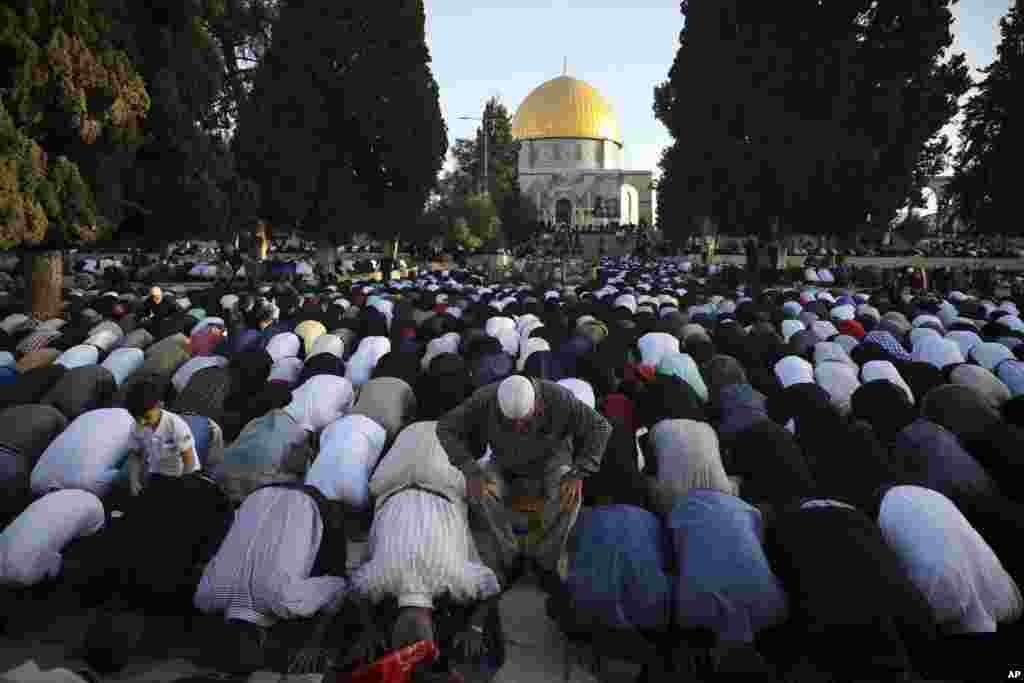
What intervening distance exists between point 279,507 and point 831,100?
18697 millimetres

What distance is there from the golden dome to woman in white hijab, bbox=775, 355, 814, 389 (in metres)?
52.0

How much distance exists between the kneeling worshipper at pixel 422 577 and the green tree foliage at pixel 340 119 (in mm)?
17767

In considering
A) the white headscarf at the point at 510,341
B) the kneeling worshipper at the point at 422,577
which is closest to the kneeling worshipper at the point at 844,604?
the kneeling worshipper at the point at 422,577

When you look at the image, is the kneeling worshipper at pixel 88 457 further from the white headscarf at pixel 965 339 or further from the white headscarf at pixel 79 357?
the white headscarf at pixel 965 339

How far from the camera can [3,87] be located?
9438mm

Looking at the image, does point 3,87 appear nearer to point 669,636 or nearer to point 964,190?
point 669,636

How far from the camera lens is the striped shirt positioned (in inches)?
136

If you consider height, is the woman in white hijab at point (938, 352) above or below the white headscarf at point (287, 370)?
above

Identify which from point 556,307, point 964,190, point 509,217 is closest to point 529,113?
point 509,217

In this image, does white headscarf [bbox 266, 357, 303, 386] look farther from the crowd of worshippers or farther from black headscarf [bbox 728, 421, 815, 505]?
black headscarf [bbox 728, 421, 815, 505]

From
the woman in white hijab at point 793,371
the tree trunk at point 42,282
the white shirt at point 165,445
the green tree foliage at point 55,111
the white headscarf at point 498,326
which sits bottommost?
the white shirt at point 165,445

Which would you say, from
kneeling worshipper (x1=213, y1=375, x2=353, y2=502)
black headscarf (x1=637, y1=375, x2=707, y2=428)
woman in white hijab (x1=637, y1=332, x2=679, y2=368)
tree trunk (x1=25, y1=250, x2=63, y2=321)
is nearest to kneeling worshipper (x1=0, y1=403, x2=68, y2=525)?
kneeling worshipper (x1=213, y1=375, x2=353, y2=502)

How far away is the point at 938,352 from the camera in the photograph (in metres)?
7.62

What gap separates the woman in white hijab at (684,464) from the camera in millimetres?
4523
